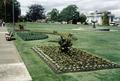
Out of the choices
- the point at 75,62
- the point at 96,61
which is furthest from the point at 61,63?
the point at 96,61

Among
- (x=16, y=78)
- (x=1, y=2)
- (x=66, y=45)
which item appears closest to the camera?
(x=16, y=78)

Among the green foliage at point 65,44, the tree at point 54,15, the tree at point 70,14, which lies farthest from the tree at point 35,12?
the green foliage at point 65,44

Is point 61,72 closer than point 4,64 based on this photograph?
Yes

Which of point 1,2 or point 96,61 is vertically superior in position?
point 1,2

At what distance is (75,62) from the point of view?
1293 centimetres

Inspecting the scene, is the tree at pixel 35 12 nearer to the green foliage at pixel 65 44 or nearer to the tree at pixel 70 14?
the tree at pixel 70 14

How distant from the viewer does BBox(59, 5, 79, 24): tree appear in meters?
123

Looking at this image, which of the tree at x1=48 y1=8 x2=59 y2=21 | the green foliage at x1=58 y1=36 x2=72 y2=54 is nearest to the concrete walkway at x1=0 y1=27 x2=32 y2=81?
the green foliage at x1=58 y1=36 x2=72 y2=54

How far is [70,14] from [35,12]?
1242 inches

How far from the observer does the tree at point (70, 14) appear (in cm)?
12300

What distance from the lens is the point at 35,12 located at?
15162 cm

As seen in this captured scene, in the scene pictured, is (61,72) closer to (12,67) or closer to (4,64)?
(12,67)

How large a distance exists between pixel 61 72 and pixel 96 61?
9.38 ft

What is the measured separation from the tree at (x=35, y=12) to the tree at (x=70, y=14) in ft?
71.1
